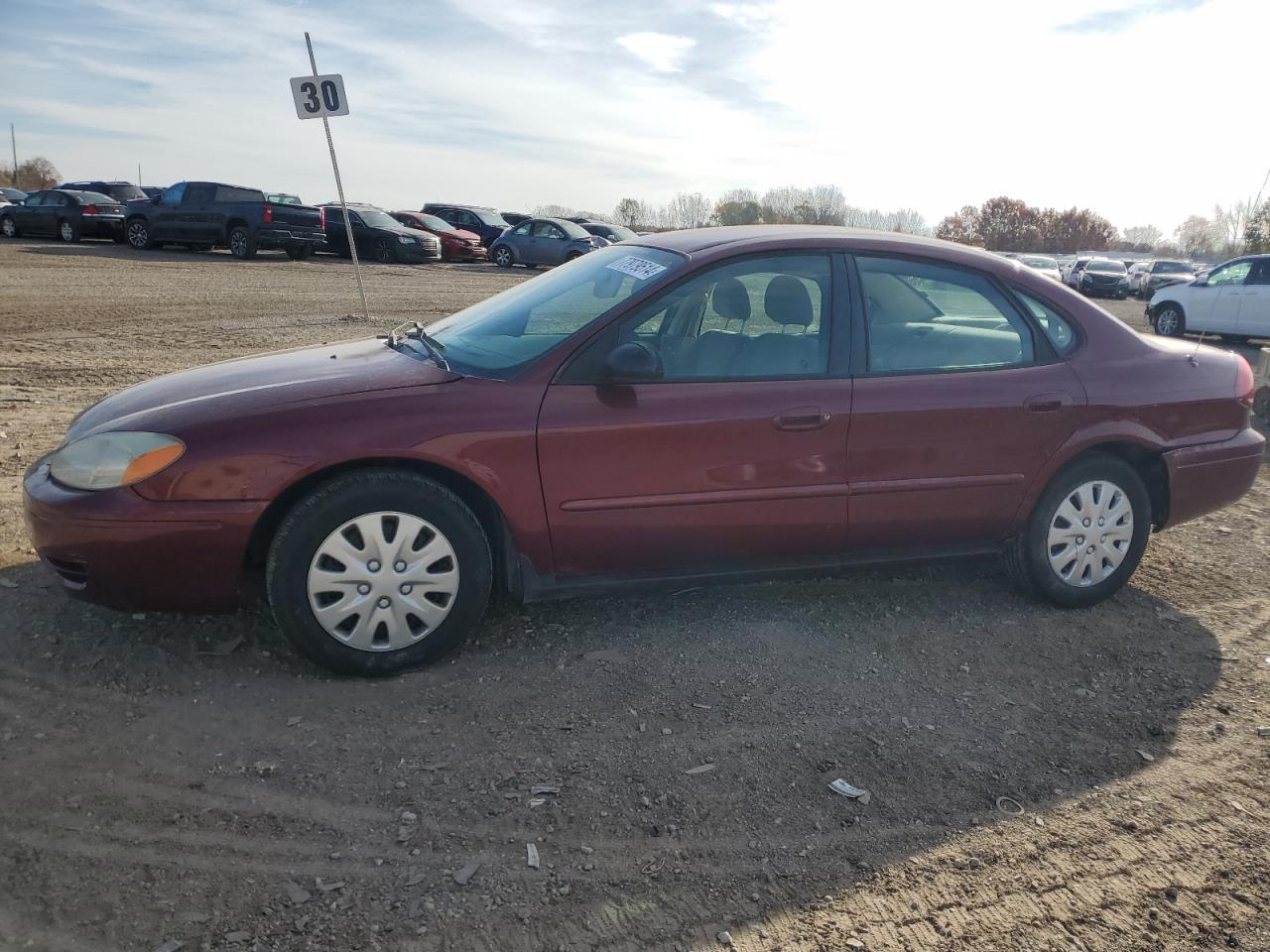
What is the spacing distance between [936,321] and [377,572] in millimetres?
2504

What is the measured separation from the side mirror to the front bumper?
131 cm

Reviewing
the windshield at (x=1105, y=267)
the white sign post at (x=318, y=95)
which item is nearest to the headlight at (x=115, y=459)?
the white sign post at (x=318, y=95)

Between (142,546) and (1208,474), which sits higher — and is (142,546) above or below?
below

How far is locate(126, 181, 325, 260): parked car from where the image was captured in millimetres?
23391

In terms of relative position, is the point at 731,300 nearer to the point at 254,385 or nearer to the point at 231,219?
the point at 254,385

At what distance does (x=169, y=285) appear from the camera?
1641 centimetres

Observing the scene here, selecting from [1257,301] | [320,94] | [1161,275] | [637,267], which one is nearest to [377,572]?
[637,267]

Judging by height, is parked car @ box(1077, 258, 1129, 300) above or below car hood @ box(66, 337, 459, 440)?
above

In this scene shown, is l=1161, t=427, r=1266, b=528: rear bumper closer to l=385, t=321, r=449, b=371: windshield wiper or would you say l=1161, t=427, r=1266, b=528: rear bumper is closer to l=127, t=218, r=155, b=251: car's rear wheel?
l=385, t=321, r=449, b=371: windshield wiper

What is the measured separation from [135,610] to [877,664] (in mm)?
2747

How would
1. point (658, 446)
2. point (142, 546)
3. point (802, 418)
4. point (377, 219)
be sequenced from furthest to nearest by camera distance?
point (377, 219) < point (802, 418) < point (658, 446) < point (142, 546)

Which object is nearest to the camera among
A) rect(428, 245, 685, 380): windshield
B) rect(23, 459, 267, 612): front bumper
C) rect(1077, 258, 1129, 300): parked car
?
rect(23, 459, 267, 612): front bumper

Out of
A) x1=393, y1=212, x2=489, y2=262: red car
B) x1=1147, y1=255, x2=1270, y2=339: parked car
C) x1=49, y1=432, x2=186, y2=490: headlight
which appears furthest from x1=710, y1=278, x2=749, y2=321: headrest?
x1=393, y1=212, x2=489, y2=262: red car

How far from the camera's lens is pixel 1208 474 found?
4480mm
